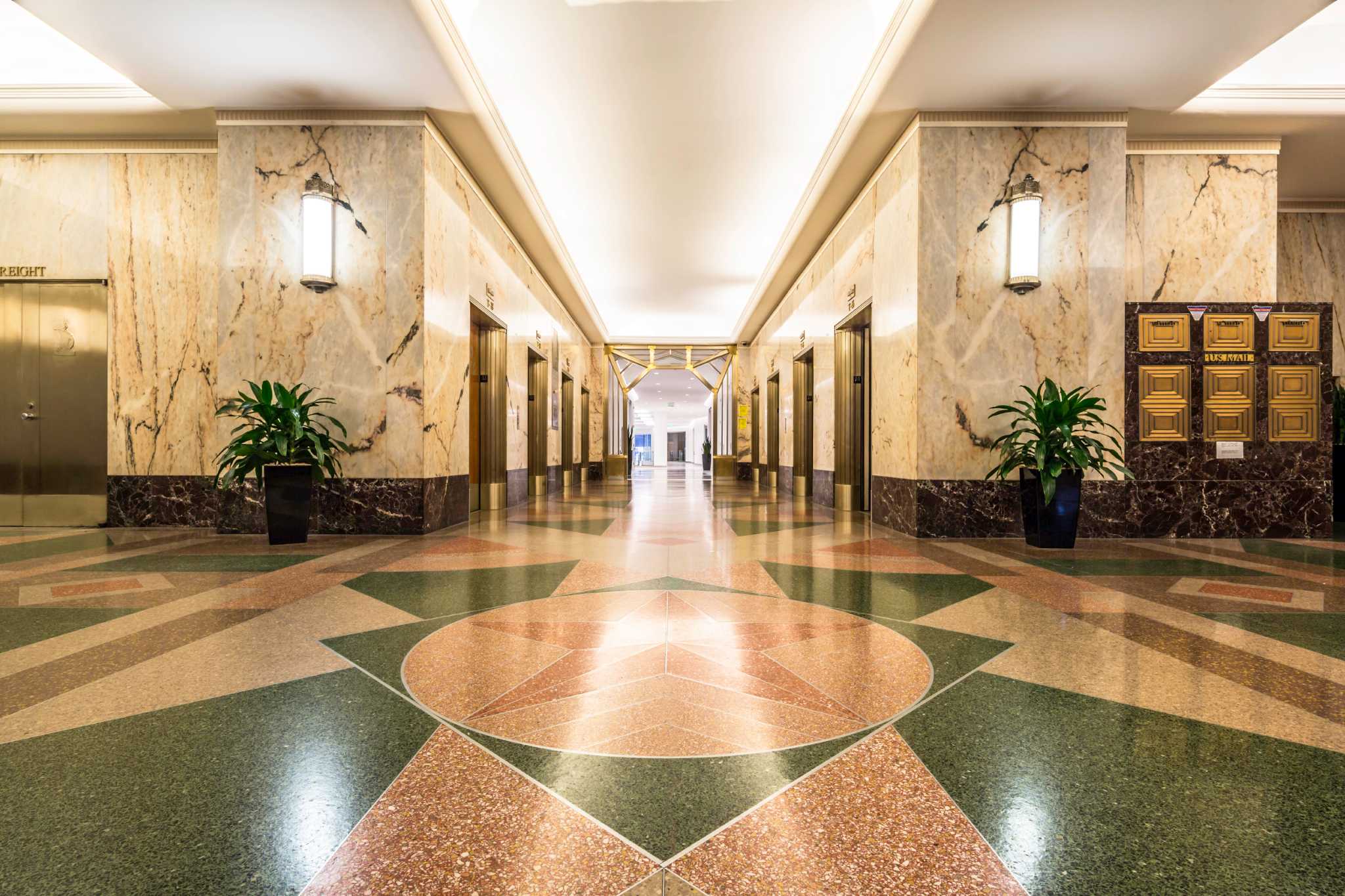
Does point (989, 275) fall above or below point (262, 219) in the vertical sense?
below

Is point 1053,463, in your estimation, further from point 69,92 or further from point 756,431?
point 756,431

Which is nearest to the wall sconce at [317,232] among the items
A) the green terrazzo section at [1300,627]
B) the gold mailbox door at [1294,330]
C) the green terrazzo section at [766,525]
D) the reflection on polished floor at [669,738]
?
the reflection on polished floor at [669,738]

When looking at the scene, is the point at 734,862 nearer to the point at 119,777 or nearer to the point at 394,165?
the point at 119,777

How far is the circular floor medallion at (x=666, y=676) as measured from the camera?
1296 millimetres

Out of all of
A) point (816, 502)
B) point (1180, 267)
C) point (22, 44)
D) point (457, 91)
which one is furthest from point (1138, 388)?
point (22, 44)

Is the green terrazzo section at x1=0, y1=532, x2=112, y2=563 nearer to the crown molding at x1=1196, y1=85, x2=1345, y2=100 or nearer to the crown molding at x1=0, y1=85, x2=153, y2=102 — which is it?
the crown molding at x1=0, y1=85, x2=153, y2=102

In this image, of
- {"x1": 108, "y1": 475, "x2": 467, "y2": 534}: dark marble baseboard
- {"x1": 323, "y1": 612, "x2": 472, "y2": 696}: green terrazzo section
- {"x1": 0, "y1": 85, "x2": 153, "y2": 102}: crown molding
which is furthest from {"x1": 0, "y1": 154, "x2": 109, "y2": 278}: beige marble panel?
{"x1": 323, "y1": 612, "x2": 472, "y2": 696}: green terrazzo section

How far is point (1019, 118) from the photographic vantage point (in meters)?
4.66

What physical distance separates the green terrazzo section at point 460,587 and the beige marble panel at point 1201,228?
5.31 m

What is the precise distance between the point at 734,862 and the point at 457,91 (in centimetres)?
507

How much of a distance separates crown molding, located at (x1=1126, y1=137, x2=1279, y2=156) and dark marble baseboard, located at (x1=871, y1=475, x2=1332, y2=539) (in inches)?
109

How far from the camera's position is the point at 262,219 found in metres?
4.79

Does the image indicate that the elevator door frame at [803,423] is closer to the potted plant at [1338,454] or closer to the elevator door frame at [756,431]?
the elevator door frame at [756,431]

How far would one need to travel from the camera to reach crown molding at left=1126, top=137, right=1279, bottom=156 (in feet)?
16.5
